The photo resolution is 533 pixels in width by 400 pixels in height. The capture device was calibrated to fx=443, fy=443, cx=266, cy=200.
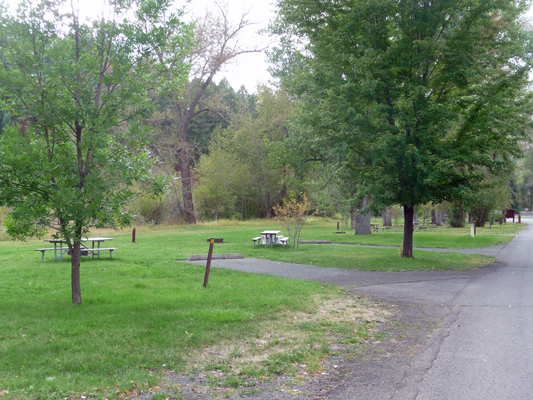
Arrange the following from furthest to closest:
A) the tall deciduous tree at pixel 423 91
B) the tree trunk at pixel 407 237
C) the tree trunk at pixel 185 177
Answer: the tree trunk at pixel 185 177, the tree trunk at pixel 407 237, the tall deciduous tree at pixel 423 91

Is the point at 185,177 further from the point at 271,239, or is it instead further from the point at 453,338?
the point at 453,338

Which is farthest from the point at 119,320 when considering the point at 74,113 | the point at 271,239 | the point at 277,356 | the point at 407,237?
the point at 271,239

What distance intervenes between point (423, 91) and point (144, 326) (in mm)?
10656

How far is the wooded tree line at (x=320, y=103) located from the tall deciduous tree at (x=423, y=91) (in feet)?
0.19

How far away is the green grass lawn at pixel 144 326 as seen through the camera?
15.7ft

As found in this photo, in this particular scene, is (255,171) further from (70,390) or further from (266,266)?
(70,390)

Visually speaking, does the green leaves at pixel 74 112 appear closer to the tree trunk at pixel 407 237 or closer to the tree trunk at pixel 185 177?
the tree trunk at pixel 407 237

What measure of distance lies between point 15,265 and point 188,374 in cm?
1038

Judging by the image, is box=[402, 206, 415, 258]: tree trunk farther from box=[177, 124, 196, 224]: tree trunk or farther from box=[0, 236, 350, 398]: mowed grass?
box=[177, 124, 196, 224]: tree trunk

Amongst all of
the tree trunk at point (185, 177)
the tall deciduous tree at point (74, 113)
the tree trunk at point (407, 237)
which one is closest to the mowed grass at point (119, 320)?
the tall deciduous tree at point (74, 113)

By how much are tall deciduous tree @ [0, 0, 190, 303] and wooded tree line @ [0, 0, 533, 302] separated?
24 millimetres

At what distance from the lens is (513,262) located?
15555mm

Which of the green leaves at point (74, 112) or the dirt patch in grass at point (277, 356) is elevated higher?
the green leaves at point (74, 112)

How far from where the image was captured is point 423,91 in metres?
13.2
